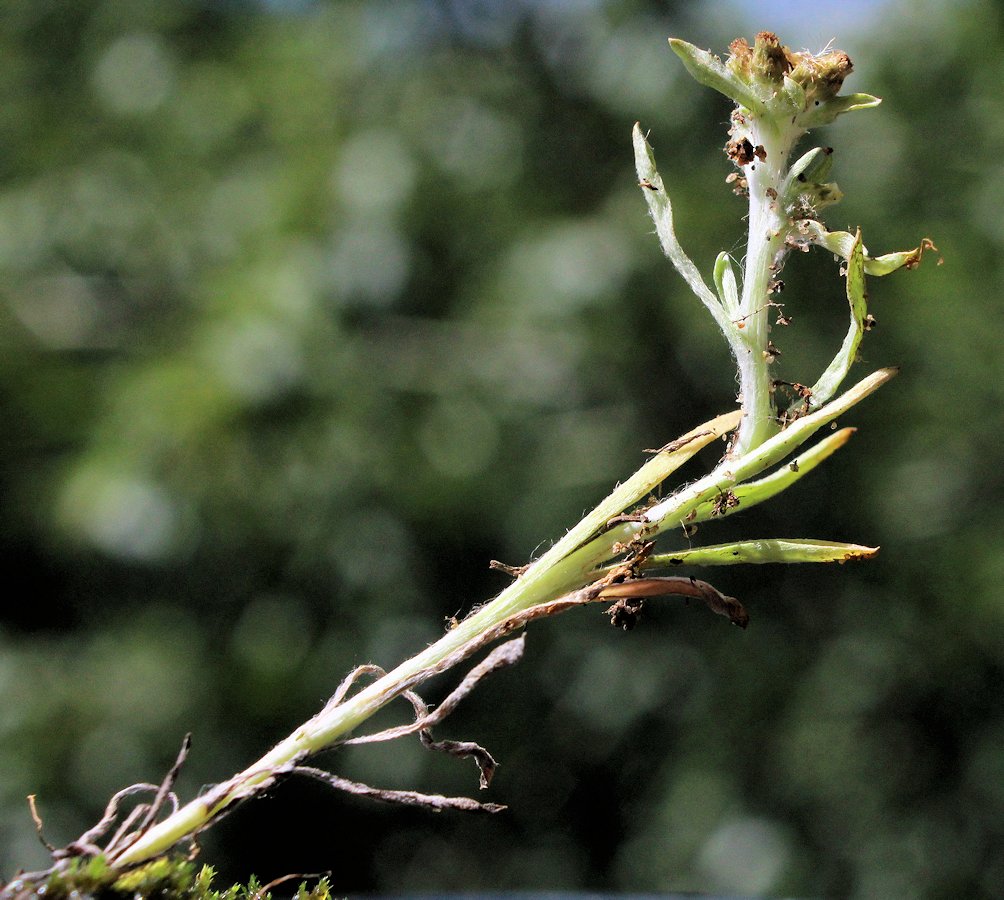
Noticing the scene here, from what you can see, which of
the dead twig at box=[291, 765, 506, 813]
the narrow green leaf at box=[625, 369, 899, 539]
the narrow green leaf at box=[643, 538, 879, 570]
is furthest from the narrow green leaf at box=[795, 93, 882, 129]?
the dead twig at box=[291, 765, 506, 813]

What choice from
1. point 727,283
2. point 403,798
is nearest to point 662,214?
point 727,283

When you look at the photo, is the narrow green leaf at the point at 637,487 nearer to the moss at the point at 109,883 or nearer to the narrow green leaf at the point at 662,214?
the narrow green leaf at the point at 662,214

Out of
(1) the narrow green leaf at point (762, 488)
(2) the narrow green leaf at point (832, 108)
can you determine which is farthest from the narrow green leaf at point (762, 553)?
(2) the narrow green leaf at point (832, 108)

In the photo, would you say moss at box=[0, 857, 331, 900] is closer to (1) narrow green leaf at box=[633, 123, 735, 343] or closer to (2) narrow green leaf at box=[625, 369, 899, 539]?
(2) narrow green leaf at box=[625, 369, 899, 539]

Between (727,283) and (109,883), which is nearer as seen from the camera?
(109,883)

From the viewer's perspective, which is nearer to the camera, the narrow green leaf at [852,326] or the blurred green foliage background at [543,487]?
the narrow green leaf at [852,326]

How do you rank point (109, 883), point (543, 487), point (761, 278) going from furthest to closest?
point (543, 487) → point (761, 278) → point (109, 883)

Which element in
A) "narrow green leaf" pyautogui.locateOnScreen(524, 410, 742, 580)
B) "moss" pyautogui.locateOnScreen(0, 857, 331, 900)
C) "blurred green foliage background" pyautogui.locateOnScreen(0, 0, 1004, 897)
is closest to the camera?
"moss" pyautogui.locateOnScreen(0, 857, 331, 900)

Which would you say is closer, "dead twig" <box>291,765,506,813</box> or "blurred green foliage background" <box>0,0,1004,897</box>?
"dead twig" <box>291,765,506,813</box>

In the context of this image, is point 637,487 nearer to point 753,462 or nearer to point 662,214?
point 753,462
